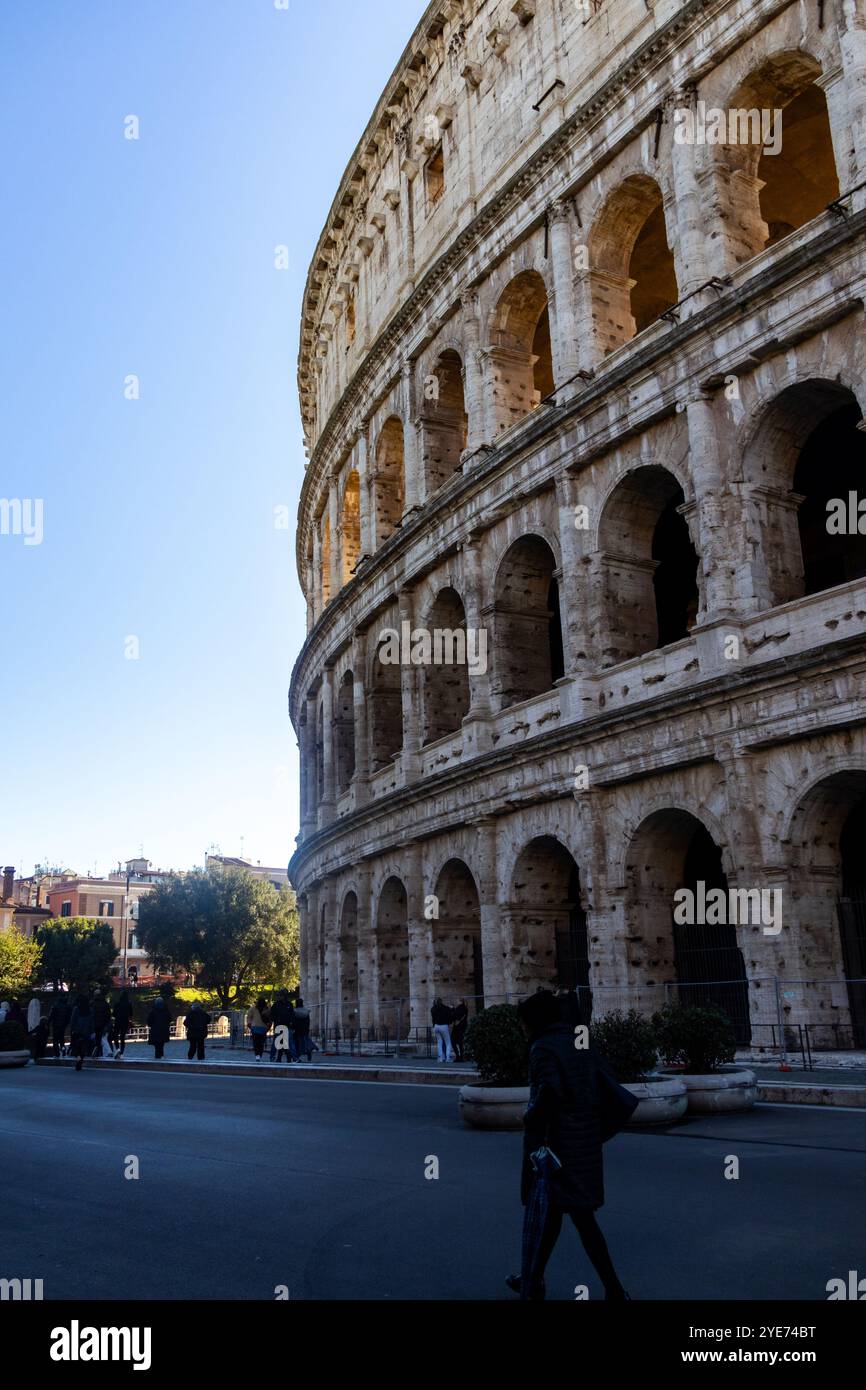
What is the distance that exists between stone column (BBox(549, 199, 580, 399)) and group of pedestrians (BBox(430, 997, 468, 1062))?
1155cm

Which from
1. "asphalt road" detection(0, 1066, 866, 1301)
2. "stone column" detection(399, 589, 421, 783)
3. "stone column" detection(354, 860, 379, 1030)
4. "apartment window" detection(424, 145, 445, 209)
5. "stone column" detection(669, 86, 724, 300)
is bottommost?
"asphalt road" detection(0, 1066, 866, 1301)

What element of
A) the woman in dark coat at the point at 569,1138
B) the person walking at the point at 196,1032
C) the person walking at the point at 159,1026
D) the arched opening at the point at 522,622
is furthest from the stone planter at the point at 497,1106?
the person walking at the point at 159,1026

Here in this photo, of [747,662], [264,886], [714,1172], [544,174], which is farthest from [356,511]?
[264,886]

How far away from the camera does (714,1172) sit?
8.59 meters

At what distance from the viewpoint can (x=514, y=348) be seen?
2502 centimetres

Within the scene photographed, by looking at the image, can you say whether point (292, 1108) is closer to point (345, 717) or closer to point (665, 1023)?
point (665, 1023)

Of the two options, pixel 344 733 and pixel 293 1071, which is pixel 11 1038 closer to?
pixel 293 1071

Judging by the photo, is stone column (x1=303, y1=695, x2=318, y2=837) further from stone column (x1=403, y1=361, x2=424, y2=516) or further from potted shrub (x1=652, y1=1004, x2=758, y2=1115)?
potted shrub (x1=652, y1=1004, x2=758, y2=1115)

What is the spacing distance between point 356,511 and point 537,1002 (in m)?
30.4

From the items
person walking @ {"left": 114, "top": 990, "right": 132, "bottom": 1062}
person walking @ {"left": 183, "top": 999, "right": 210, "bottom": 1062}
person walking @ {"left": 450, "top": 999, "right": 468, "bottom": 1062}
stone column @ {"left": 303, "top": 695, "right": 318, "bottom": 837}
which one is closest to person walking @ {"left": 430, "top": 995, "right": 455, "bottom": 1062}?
person walking @ {"left": 450, "top": 999, "right": 468, "bottom": 1062}

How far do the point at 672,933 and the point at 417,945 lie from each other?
7.40 meters

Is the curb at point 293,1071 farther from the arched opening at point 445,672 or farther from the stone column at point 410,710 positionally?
the arched opening at point 445,672

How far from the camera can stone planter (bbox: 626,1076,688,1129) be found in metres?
11.2
